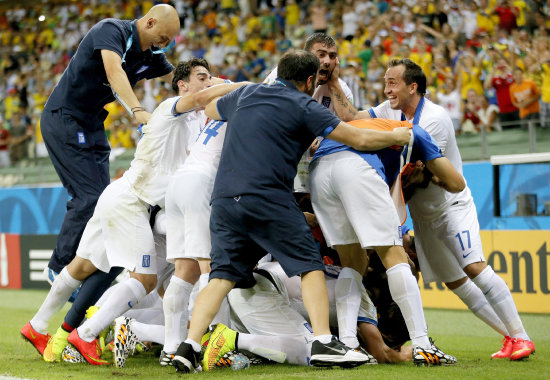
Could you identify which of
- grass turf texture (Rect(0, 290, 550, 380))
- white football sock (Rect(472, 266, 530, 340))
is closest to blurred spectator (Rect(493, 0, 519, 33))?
grass turf texture (Rect(0, 290, 550, 380))

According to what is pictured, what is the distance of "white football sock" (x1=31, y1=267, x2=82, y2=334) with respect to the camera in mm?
6250

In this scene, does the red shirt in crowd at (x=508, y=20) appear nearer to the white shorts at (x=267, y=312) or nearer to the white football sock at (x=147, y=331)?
the white shorts at (x=267, y=312)

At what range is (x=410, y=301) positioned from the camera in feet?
17.0

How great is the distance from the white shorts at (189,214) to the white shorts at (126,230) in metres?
0.34

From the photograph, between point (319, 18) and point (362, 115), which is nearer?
point (362, 115)

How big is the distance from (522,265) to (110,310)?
5.46m

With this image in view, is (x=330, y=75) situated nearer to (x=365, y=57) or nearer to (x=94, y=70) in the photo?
(x=94, y=70)

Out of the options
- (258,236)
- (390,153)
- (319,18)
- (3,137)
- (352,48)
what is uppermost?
(319,18)

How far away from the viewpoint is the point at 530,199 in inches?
379

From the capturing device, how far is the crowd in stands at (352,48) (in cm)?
1213

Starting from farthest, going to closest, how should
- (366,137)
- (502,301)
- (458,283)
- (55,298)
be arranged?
(55,298)
(458,283)
(502,301)
(366,137)

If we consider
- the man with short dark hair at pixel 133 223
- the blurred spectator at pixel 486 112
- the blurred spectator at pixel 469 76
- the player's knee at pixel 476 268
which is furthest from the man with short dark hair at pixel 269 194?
the blurred spectator at pixel 469 76

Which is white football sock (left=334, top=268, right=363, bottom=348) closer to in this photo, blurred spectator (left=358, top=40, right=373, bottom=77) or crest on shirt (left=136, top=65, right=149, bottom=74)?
crest on shirt (left=136, top=65, right=149, bottom=74)

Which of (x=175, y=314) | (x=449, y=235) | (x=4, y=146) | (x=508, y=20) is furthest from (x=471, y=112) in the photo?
(x=4, y=146)
